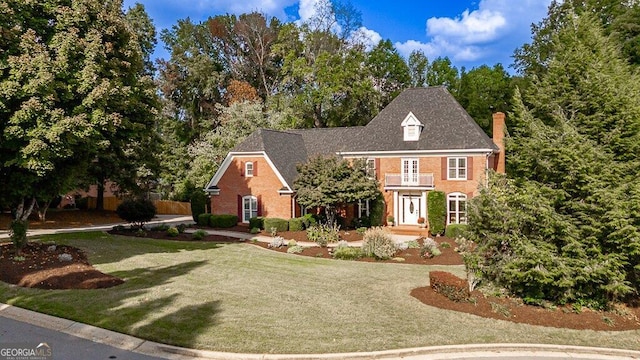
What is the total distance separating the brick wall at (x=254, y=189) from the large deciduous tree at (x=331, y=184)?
10.2 ft

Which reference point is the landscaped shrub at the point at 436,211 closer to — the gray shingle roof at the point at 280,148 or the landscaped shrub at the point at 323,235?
the landscaped shrub at the point at 323,235

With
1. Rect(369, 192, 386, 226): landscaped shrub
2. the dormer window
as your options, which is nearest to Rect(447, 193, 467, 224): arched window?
Rect(369, 192, 386, 226): landscaped shrub

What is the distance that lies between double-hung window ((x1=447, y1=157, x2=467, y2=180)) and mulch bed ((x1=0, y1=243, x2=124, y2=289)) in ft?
72.7

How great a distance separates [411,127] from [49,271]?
24.1m

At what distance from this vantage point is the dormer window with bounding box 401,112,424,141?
1234 inches

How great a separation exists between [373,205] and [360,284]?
16.9m

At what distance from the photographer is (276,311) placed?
11117 mm

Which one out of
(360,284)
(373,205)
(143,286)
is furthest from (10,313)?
(373,205)

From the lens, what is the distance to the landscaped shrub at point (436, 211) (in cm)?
2802

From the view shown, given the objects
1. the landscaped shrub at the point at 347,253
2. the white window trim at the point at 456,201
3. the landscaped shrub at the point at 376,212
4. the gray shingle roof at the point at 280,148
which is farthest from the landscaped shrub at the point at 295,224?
the white window trim at the point at 456,201

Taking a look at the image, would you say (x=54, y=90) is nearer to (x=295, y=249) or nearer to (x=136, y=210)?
(x=295, y=249)

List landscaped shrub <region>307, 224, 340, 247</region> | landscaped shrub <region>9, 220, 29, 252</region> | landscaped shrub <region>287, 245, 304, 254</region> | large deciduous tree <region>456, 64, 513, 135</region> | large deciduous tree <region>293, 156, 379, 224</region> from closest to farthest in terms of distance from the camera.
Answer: landscaped shrub <region>9, 220, 29, 252</region> → landscaped shrub <region>287, 245, 304, 254</region> → landscaped shrub <region>307, 224, 340, 247</region> → large deciduous tree <region>293, 156, 379, 224</region> → large deciduous tree <region>456, 64, 513, 135</region>

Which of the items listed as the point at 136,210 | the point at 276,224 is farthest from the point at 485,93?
the point at 136,210

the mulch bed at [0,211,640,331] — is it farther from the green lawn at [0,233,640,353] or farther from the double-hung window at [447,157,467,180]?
the double-hung window at [447,157,467,180]
